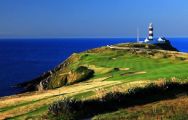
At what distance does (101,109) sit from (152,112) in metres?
4.14

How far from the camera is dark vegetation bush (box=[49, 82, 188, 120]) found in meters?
30.1

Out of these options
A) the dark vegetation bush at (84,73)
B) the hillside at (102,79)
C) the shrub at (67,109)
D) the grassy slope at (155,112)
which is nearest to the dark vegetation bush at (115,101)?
the shrub at (67,109)

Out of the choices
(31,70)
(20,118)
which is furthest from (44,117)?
(31,70)

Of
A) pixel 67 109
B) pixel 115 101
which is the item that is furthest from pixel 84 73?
pixel 67 109

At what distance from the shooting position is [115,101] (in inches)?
1310

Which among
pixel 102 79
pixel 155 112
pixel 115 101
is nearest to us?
pixel 155 112

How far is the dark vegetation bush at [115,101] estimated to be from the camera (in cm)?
3012

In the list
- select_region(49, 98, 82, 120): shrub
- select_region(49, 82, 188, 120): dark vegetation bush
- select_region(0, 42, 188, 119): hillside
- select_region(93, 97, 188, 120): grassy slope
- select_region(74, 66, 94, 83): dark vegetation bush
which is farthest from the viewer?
select_region(74, 66, 94, 83): dark vegetation bush

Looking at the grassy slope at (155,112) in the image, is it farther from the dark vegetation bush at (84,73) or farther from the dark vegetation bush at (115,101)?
the dark vegetation bush at (84,73)

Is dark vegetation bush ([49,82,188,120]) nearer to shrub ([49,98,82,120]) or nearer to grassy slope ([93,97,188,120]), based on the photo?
shrub ([49,98,82,120])

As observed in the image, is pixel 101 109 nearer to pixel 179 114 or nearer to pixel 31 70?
pixel 179 114

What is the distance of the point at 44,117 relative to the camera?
30094mm

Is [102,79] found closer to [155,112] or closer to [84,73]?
[84,73]

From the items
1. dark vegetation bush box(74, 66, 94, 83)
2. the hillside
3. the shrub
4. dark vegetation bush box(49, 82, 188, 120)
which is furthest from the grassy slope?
dark vegetation bush box(74, 66, 94, 83)
